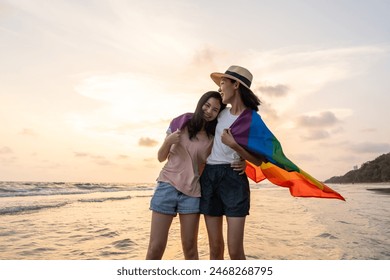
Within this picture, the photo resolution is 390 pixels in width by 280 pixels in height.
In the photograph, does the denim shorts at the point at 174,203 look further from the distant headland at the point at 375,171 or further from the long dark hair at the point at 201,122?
the distant headland at the point at 375,171

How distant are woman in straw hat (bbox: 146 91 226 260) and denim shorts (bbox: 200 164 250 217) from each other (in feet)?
0.33

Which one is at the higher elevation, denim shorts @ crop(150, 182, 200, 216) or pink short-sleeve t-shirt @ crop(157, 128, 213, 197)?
pink short-sleeve t-shirt @ crop(157, 128, 213, 197)

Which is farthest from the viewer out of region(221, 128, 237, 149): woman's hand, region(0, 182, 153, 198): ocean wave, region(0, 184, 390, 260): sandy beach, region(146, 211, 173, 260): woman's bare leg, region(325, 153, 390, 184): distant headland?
region(325, 153, 390, 184): distant headland

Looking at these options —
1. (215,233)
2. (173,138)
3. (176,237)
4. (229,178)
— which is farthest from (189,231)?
(176,237)

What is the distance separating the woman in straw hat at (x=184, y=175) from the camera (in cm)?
389

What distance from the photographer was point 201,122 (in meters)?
3.94

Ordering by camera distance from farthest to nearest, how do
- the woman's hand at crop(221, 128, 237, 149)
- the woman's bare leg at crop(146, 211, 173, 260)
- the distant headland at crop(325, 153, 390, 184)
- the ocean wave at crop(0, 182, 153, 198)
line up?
the distant headland at crop(325, 153, 390, 184)
the ocean wave at crop(0, 182, 153, 198)
the woman's bare leg at crop(146, 211, 173, 260)
the woman's hand at crop(221, 128, 237, 149)

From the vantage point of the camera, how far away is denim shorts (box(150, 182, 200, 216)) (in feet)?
12.7

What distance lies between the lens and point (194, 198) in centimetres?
389

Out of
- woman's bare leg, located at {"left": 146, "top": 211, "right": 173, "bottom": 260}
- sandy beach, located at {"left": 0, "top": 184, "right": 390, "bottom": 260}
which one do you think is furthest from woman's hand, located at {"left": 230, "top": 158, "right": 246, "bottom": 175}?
sandy beach, located at {"left": 0, "top": 184, "right": 390, "bottom": 260}

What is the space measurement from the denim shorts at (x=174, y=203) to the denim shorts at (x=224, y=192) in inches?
3.8

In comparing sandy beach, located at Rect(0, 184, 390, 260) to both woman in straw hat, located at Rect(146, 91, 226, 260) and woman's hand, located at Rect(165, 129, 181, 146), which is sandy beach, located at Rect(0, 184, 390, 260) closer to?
woman in straw hat, located at Rect(146, 91, 226, 260)
